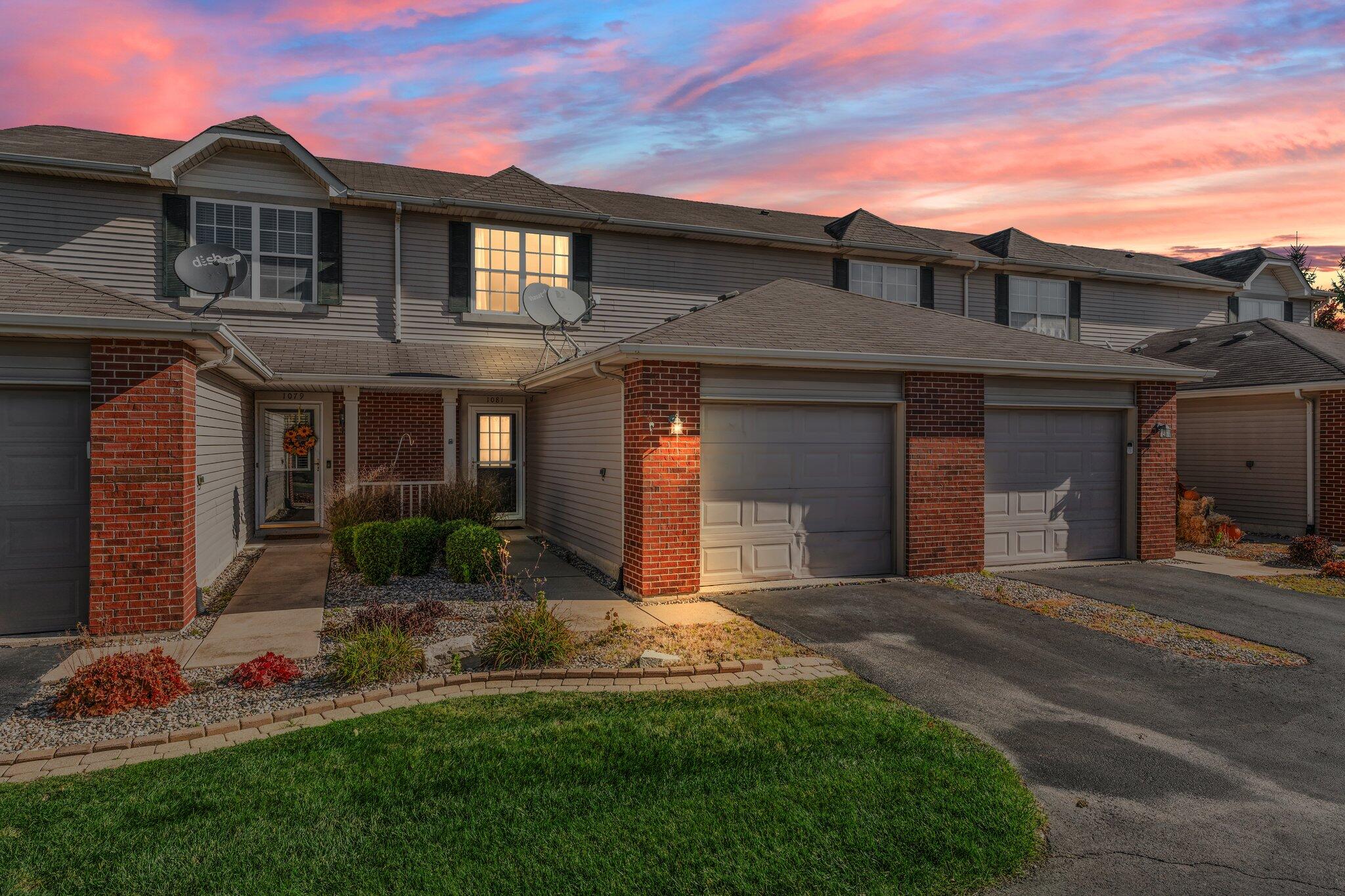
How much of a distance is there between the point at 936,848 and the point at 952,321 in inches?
403

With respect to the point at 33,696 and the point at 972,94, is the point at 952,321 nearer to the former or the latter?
the point at 972,94

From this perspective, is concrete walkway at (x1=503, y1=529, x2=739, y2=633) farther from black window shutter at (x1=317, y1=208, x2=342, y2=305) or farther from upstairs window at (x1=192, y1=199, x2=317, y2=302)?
upstairs window at (x1=192, y1=199, x2=317, y2=302)

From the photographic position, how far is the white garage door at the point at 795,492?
9.63 m

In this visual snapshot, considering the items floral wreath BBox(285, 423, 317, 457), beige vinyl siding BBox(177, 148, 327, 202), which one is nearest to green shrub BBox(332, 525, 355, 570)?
floral wreath BBox(285, 423, 317, 457)

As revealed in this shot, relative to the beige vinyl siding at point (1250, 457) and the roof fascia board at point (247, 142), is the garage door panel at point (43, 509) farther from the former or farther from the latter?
the beige vinyl siding at point (1250, 457)

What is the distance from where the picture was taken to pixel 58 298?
7.32 m

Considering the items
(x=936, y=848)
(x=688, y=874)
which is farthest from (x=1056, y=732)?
(x=688, y=874)

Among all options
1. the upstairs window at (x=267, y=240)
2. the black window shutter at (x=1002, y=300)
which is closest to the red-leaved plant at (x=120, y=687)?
the upstairs window at (x=267, y=240)

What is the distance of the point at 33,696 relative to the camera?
18.7ft

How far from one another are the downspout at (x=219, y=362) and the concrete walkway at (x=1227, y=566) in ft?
43.0

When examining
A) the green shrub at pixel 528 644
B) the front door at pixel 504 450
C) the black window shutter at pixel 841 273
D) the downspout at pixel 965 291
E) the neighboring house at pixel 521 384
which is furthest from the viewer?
the downspout at pixel 965 291

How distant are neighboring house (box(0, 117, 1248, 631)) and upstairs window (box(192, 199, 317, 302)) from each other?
0.15 feet

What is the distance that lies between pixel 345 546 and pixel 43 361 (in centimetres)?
427

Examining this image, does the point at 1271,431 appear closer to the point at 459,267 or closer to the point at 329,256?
the point at 459,267
